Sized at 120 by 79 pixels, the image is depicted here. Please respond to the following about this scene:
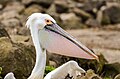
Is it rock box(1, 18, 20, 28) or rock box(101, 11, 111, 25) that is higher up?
rock box(1, 18, 20, 28)

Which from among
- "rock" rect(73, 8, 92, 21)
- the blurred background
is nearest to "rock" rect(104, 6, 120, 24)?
the blurred background

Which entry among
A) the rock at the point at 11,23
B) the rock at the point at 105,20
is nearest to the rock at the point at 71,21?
the rock at the point at 105,20

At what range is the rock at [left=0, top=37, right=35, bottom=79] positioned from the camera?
27.9 ft

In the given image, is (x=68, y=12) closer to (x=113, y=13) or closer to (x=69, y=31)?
(x=113, y=13)

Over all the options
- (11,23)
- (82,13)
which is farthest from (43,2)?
(11,23)

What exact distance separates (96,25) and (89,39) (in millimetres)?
6333

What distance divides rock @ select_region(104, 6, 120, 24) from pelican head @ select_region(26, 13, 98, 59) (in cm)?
2434

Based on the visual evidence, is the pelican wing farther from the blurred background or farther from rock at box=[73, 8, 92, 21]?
rock at box=[73, 8, 92, 21]

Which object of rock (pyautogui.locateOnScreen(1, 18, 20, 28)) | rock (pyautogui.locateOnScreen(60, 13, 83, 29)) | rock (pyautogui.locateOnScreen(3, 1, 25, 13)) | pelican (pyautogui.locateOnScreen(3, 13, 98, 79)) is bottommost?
rock (pyautogui.locateOnScreen(3, 1, 25, 13))

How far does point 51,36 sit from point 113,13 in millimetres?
24928

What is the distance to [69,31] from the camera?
27.2 metres

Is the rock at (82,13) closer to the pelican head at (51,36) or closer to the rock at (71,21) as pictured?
the rock at (71,21)

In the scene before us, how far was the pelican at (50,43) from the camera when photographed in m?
7.50

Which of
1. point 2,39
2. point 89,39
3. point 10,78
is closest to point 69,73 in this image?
point 10,78
